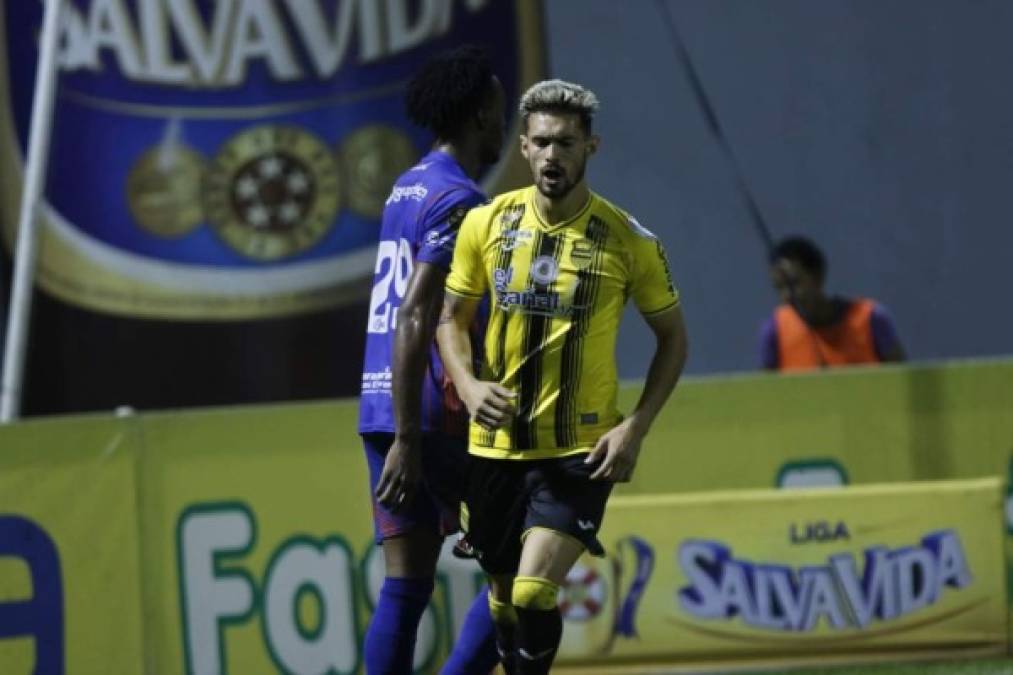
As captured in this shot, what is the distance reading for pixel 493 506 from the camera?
666 centimetres

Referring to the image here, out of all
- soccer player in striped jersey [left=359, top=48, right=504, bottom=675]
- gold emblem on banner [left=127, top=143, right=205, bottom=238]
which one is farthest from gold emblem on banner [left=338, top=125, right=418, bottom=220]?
soccer player in striped jersey [left=359, top=48, right=504, bottom=675]

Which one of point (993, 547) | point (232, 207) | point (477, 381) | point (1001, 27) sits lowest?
point (993, 547)

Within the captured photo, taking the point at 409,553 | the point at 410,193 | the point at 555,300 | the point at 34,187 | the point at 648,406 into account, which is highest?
the point at 34,187

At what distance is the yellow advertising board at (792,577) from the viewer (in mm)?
8703

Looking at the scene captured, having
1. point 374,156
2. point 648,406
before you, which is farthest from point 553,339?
point 374,156

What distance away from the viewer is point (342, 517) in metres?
8.66

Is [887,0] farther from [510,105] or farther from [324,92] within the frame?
[324,92]

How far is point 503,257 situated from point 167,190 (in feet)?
21.0

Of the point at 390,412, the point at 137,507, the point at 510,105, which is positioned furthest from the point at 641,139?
the point at 390,412

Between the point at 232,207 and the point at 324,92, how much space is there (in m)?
0.79

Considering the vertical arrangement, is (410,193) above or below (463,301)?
above

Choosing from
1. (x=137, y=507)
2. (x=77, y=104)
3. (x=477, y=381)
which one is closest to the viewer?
(x=477, y=381)

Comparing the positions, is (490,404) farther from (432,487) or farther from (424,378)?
(432,487)

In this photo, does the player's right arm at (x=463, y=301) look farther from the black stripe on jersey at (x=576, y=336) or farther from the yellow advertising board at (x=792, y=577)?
the yellow advertising board at (x=792, y=577)
